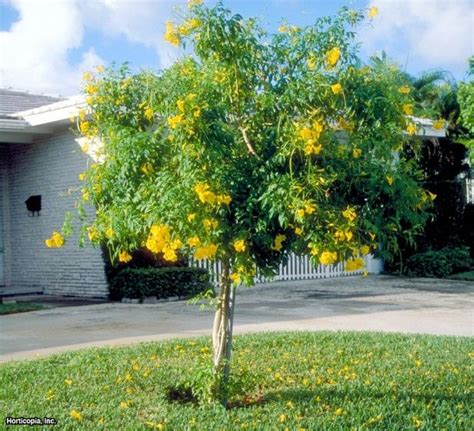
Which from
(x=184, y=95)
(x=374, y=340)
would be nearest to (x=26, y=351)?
(x=374, y=340)

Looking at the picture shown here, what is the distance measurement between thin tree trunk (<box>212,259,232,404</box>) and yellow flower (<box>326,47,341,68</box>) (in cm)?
164

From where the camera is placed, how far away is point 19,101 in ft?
51.8

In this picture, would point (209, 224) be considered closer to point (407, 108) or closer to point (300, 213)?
point (300, 213)

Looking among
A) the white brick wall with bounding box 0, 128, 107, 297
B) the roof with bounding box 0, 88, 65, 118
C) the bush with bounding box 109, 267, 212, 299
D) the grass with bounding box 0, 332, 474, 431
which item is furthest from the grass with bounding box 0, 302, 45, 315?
the grass with bounding box 0, 332, 474, 431

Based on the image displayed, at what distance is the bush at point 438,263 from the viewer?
53.5ft

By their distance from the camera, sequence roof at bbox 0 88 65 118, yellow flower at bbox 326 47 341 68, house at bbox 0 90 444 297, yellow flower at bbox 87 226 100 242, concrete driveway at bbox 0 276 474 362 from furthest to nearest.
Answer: roof at bbox 0 88 65 118 < house at bbox 0 90 444 297 < concrete driveway at bbox 0 276 474 362 < yellow flower at bbox 87 226 100 242 < yellow flower at bbox 326 47 341 68

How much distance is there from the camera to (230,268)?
5070mm

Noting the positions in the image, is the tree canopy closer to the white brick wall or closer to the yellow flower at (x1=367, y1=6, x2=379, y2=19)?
the yellow flower at (x1=367, y1=6, x2=379, y2=19)

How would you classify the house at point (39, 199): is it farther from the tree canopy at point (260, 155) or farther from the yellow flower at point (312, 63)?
the yellow flower at point (312, 63)

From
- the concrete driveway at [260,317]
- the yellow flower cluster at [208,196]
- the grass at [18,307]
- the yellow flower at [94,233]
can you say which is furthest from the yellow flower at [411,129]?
the grass at [18,307]

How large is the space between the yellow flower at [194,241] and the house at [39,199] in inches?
322

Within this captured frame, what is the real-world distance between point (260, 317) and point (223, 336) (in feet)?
16.8

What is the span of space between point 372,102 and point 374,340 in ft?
12.5

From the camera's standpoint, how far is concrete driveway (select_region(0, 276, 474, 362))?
8.80m
